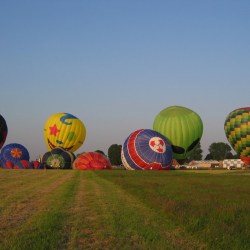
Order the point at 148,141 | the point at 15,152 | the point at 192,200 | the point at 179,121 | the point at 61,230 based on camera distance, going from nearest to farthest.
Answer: the point at 61,230, the point at 192,200, the point at 148,141, the point at 179,121, the point at 15,152

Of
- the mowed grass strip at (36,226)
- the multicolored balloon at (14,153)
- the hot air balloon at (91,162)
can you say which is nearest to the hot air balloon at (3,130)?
the multicolored balloon at (14,153)

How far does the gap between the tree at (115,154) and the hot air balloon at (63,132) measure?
82.9m

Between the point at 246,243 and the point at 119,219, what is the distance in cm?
353

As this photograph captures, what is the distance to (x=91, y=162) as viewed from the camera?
54188 mm

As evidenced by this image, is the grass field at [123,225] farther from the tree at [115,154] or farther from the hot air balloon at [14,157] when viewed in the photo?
the tree at [115,154]

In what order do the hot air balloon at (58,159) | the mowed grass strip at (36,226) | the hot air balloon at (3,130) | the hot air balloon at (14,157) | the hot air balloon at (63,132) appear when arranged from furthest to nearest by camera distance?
the hot air balloon at (63,132)
the hot air balloon at (14,157)
the hot air balloon at (3,130)
the hot air balloon at (58,159)
the mowed grass strip at (36,226)

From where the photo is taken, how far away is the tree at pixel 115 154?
14974 centimetres

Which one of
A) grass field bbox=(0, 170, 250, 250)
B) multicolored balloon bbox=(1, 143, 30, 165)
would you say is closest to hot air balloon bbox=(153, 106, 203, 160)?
multicolored balloon bbox=(1, 143, 30, 165)

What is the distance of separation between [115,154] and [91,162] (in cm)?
9788

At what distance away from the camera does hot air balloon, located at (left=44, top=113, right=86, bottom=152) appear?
6366 cm

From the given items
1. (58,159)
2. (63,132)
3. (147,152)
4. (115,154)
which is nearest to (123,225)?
(147,152)

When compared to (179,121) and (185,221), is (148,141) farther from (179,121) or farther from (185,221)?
(185,221)

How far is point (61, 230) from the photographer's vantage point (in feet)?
27.1

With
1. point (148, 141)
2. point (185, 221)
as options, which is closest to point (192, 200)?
point (185, 221)
